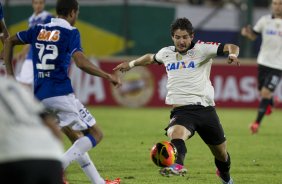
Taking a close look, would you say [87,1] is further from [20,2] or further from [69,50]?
[69,50]

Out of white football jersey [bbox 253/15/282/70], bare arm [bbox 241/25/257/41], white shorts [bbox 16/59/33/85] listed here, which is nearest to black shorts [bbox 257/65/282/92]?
white football jersey [bbox 253/15/282/70]

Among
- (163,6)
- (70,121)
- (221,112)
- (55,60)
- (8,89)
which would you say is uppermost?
(8,89)

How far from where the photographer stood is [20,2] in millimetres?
21844

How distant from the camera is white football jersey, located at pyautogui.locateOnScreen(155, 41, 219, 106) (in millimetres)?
8227

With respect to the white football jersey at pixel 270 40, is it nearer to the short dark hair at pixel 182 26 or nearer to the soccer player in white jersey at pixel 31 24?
the soccer player in white jersey at pixel 31 24

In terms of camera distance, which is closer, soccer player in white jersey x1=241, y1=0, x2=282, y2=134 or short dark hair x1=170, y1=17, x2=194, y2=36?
short dark hair x1=170, y1=17, x2=194, y2=36

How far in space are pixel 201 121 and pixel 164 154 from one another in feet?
3.12

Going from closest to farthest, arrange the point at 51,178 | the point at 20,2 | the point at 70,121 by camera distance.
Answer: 1. the point at 51,178
2. the point at 70,121
3. the point at 20,2

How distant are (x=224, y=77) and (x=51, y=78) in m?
14.0

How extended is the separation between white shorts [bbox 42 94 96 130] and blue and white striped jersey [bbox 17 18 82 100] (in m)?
0.06

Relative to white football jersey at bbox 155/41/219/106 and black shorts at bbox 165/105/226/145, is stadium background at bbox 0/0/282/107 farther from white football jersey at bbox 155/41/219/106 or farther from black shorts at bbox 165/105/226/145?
black shorts at bbox 165/105/226/145

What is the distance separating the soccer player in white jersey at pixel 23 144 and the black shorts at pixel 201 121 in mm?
3345

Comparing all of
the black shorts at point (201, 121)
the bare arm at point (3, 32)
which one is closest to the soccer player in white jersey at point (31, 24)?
the bare arm at point (3, 32)

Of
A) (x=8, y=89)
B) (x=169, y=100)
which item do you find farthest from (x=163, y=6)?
(x=8, y=89)
